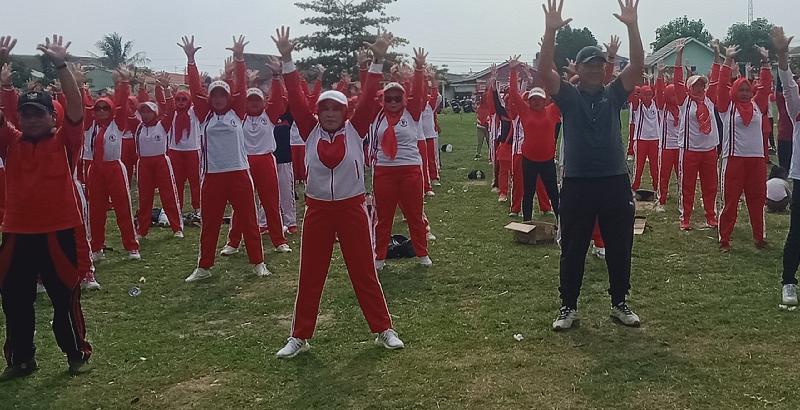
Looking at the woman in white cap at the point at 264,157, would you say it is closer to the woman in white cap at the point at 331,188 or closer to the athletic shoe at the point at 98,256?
the athletic shoe at the point at 98,256

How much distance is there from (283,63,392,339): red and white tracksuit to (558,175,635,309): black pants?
1650 millimetres

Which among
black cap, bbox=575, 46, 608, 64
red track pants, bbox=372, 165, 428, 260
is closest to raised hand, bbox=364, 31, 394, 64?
black cap, bbox=575, 46, 608, 64

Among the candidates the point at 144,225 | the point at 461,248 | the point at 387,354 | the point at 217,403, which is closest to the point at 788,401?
the point at 387,354

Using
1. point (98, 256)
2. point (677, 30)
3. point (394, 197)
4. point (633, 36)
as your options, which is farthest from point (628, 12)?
point (677, 30)

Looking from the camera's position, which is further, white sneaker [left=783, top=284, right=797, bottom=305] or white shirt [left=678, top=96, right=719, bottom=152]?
white shirt [left=678, top=96, right=719, bottom=152]

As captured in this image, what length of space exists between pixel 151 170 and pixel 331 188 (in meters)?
6.09

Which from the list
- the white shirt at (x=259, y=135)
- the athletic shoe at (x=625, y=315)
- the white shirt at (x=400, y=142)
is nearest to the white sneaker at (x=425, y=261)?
the white shirt at (x=400, y=142)

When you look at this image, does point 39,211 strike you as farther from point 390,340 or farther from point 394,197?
point 394,197

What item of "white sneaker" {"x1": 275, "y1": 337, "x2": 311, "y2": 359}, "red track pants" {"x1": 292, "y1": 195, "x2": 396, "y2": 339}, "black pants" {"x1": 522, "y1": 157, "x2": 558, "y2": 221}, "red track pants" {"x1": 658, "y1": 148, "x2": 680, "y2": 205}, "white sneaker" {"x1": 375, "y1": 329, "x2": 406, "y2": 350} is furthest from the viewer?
"red track pants" {"x1": 658, "y1": 148, "x2": 680, "y2": 205}

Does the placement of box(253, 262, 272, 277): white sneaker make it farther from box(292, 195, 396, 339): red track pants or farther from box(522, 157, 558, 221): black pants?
box(522, 157, 558, 221): black pants

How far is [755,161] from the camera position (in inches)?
348

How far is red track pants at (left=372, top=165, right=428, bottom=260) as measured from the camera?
855 cm

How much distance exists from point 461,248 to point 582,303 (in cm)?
292

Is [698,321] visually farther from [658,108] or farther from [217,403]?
[658,108]
